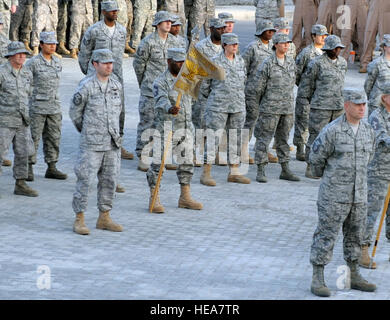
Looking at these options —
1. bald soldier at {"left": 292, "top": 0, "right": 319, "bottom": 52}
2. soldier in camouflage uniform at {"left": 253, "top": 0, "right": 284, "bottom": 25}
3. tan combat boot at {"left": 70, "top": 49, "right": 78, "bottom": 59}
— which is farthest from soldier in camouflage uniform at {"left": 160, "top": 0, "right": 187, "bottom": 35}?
bald soldier at {"left": 292, "top": 0, "right": 319, "bottom": 52}

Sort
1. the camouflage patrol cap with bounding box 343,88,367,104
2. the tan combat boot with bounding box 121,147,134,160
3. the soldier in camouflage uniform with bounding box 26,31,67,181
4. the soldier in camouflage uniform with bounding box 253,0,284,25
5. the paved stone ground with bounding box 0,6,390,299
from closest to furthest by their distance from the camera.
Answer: the camouflage patrol cap with bounding box 343,88,367,104
the paved stone ground with bounding box 0,6,390,299
the soldier in camouflage uniform with bounding box 26,31,67,181
the tan combat boot with bounding box 121,147,134,160
the soldier in camouflage uniform with bounding box 253,0,284,25

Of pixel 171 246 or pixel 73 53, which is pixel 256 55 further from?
pixel 73 53

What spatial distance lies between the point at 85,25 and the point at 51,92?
9.41 metres

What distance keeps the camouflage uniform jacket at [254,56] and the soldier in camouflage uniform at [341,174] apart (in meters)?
5.16

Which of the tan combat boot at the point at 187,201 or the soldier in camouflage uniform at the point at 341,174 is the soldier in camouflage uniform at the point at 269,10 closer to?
the tan combat boot at the point at 187,201

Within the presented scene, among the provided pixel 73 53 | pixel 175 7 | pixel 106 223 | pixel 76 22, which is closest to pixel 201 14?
pixel 175 7

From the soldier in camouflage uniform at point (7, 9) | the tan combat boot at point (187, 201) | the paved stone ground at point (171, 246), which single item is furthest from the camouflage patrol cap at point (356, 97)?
the soldier in camouflage uniform at point (7, 9)

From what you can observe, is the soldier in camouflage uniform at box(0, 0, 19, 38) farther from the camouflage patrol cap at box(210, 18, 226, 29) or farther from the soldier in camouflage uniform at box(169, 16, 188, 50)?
the camouflage patrol cap at box(210, 18, 226, 29)

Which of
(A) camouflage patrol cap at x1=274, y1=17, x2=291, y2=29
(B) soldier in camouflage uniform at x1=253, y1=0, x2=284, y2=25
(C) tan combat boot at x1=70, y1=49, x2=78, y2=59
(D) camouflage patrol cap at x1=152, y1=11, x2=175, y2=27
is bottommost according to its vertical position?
(C) tan combat boot at x1=70, y1=49, x2=78, y2=59

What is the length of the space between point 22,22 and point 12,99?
9854 millimetres

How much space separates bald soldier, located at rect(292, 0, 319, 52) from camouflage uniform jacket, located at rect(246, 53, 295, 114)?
8952 millimetres

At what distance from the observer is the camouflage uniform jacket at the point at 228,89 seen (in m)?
13.6

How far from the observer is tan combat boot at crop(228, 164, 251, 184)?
13.9 m

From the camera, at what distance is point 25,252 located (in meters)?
10.6
